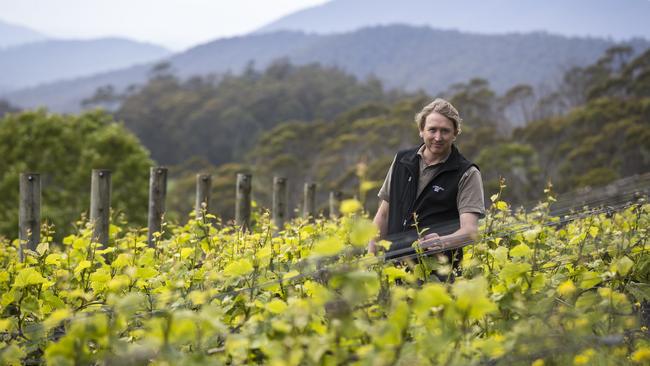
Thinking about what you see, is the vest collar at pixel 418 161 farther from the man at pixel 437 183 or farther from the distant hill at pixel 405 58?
the distant hill at pixel 405 58

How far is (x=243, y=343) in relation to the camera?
61.5 inches

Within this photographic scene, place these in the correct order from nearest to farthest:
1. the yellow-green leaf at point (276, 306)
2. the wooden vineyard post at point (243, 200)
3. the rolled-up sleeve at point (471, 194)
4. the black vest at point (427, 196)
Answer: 1. the yellow-green leaf at point (276, 306)
2. the rolled-up sleeve at point (471, 194)
3. the black vest at point (427, 196)
4. the wooden vineyard post at point (243, 200)

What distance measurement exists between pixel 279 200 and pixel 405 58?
11413 centimetres

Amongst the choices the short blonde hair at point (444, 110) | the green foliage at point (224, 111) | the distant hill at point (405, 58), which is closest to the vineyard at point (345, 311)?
the short blonde hair at point (444, 110)

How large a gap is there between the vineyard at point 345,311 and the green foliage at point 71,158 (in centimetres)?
1703

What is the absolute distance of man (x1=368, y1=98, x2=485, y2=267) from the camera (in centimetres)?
293

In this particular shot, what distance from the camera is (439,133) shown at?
2.96 m

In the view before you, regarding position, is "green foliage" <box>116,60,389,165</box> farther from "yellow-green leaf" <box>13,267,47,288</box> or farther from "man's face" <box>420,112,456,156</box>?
"yellow-green leaf" <box>13,267,47,288</box>

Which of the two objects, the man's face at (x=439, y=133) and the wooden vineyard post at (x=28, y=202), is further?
the wooden vineyard post at (x=28, y=202)

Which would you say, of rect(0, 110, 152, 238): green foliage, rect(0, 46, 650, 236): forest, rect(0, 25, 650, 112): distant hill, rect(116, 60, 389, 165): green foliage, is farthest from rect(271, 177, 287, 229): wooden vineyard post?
rect(0, 25, 650, 112): distant hill

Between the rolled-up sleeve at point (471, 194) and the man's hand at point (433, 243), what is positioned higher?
the rolled-up sleeve at point (471, 194)

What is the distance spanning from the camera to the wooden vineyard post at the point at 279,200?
7453 millimetres

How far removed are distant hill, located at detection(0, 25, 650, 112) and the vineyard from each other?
68105 millimetres

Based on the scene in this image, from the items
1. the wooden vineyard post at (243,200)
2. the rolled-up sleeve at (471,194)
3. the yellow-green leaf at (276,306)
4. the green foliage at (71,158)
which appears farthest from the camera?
the green foliage at (71,158)
